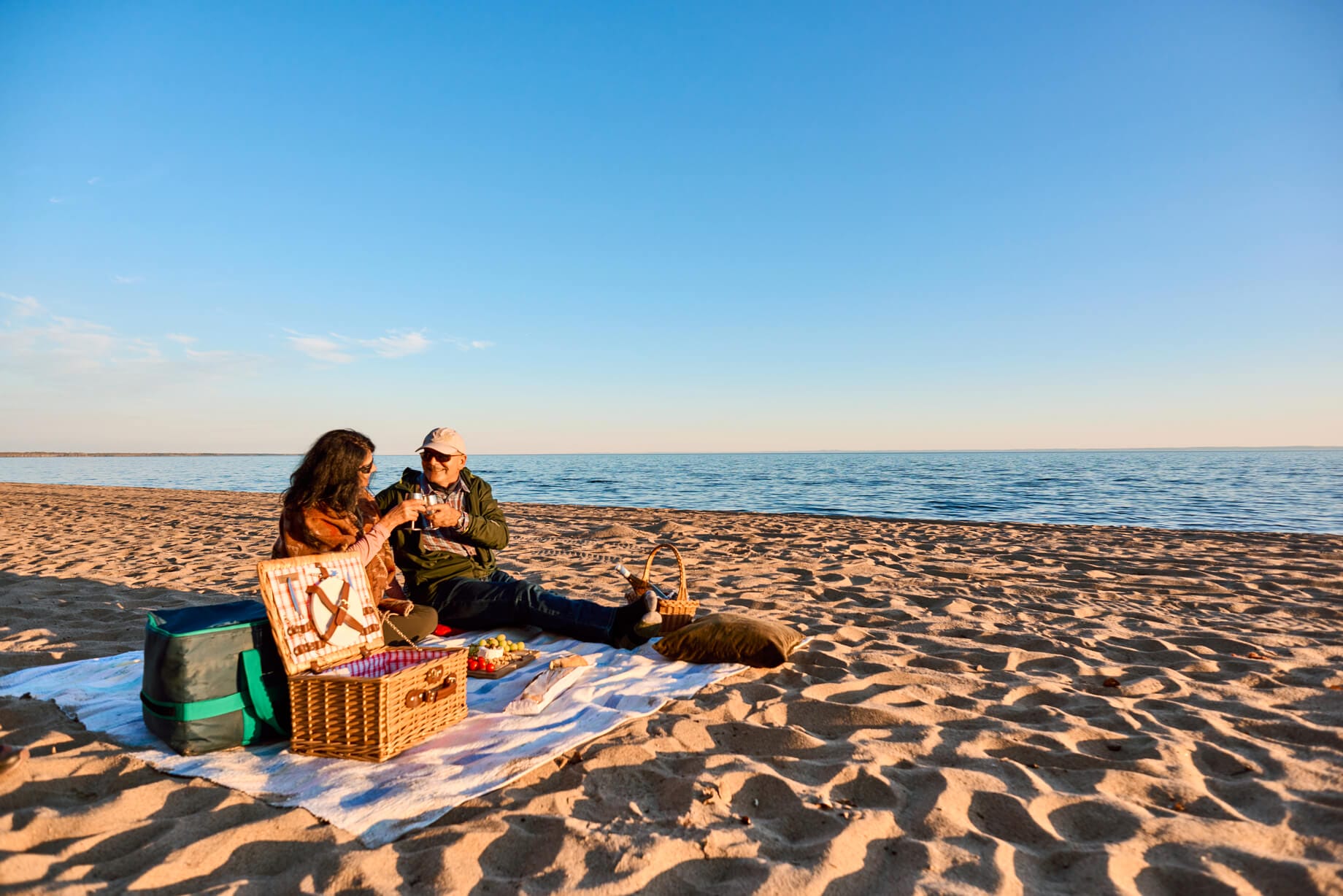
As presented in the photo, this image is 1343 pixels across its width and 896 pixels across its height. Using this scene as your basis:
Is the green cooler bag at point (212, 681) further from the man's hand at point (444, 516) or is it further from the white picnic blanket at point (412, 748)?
the man's hand at point (444, 516)

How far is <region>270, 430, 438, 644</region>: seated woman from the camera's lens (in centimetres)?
390

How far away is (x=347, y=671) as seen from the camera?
3508 millimetres

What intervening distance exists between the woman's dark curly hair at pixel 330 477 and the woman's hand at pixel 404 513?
206 millimetres

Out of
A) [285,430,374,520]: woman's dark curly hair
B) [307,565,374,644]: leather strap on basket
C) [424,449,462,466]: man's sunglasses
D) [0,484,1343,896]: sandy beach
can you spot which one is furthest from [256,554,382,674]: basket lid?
[424,449,462,466]: man's sunglasses

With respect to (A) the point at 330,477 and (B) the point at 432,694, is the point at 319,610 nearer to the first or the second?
(B) the point at 432,694

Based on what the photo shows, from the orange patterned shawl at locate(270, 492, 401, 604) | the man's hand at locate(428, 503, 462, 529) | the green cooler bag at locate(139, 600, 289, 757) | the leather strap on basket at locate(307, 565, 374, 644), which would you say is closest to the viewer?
the green cooler bag at locate(139, 600, 289, 757)

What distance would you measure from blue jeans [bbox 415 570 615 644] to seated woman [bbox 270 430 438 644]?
2.29ft

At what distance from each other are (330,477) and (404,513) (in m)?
0.49

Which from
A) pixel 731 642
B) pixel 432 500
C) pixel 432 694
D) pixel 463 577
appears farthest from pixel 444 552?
pixel 731 642

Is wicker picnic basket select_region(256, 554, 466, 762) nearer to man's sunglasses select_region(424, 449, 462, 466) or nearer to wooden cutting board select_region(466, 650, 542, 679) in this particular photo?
wooden cutting board select_region(466, 650, 542, 679)

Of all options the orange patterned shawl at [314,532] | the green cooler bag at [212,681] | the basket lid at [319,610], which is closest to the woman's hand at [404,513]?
the orange patterned shawl at [314,532]

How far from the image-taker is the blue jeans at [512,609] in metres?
5.10

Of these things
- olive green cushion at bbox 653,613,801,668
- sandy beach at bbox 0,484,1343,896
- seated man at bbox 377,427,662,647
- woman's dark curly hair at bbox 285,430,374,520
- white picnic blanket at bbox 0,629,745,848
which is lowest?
sandy beach at bbox 0,484,1343,896

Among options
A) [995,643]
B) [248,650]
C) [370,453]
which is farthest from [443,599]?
[995,643]
